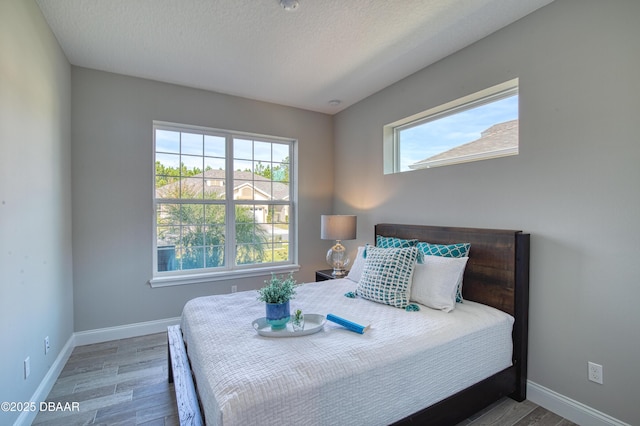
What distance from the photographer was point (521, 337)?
6.76ft

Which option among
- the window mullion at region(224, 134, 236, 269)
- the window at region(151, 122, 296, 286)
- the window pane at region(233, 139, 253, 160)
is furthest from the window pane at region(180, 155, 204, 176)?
the window pane at region(233, 139, 253, 160)

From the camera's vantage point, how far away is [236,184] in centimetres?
376

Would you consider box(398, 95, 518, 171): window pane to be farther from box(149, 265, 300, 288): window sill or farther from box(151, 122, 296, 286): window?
box(149, 265, 300, 288): window sill

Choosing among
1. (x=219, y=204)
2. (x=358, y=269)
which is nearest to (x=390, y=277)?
(x=358, y=269)

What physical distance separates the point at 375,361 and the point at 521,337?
1271 millimetres

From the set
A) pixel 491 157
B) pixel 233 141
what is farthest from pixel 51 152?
pixel 491 157

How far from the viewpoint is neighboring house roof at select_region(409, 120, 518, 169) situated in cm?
232

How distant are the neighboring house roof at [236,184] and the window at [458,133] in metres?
1.48

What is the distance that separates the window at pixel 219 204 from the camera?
337 cm

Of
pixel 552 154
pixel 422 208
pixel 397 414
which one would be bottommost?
pixel 397 414

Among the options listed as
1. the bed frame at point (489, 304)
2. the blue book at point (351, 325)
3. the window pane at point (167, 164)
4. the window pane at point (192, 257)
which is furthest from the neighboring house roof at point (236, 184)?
the blue book at point (351, 325)

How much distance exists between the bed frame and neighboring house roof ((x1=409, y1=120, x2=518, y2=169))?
0.66 metres

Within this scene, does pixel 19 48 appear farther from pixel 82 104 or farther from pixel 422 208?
pixel 422 208

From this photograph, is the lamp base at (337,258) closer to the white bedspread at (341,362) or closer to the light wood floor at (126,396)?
the white bedspread at (341,362)
